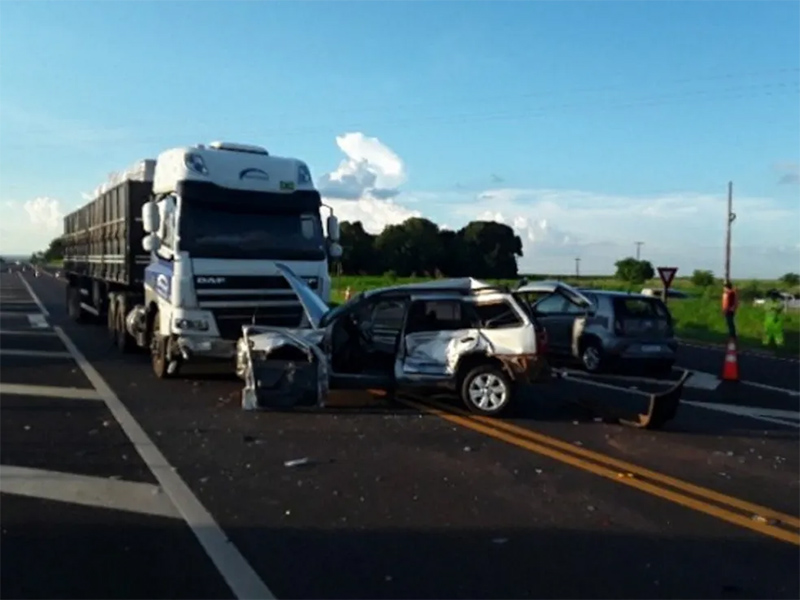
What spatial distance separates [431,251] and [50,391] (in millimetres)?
45773

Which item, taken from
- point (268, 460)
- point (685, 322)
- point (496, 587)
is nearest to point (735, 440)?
point (268, 460)

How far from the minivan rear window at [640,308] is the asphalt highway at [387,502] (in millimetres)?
4746

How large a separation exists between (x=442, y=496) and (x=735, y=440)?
4426 mm

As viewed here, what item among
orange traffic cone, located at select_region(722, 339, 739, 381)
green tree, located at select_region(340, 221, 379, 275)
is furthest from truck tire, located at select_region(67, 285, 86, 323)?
green tree, located at select_region(340, 221, 379, 275)

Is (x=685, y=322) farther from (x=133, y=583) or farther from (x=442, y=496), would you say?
(x=133, y=583)

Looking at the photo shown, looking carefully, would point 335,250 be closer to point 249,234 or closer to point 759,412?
point 249,234

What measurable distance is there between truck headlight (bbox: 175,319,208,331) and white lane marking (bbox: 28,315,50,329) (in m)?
13.3

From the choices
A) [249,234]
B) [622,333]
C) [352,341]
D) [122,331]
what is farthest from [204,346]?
[622,333]

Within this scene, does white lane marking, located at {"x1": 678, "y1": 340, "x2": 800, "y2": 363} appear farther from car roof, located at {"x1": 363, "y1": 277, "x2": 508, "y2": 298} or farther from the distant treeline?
the distant treeline

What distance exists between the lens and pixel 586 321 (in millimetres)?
17547

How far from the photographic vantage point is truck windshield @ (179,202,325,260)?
1400cm

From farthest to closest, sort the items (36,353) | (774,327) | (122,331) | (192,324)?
(774,327), (36,353), (122,331), (192,324)

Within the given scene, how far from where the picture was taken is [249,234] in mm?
14391

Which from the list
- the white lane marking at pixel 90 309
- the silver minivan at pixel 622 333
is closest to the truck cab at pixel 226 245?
the silver minivan at pixel 622 333
